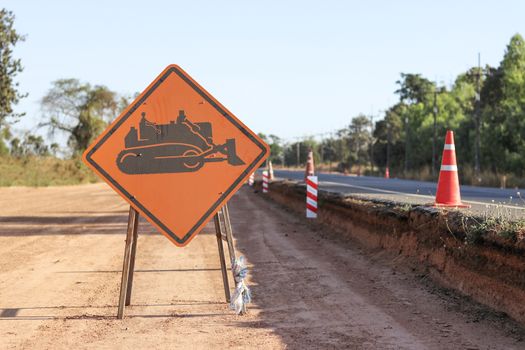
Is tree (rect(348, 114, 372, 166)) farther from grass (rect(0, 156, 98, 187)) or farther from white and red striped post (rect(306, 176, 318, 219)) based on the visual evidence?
white and red striped post (rect(306, 176, 318, 219))

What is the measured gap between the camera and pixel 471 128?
55.2m

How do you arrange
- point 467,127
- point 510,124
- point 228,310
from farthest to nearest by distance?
1. point 467,127
2. point 510,124
3. point 228,310

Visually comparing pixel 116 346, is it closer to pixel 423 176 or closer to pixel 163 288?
pixel 163 288

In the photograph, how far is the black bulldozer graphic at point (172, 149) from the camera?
254 inches

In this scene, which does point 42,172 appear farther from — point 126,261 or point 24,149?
point 126,261

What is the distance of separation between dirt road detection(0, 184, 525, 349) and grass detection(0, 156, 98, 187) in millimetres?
32508

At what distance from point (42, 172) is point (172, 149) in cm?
4559

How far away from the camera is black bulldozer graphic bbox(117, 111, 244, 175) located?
6.45m

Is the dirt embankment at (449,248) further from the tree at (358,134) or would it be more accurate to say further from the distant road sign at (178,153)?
the tree at (358,134)

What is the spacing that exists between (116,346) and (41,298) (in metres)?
2.33

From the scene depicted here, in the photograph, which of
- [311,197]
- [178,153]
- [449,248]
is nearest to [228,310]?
[178,153]

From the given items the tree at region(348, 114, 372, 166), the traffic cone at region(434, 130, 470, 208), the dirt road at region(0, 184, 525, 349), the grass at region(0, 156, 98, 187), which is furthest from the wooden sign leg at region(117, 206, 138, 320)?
the tree at region(348, 114, 372, 166)

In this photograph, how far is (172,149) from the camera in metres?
6.46

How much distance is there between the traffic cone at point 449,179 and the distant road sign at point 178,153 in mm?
5227
